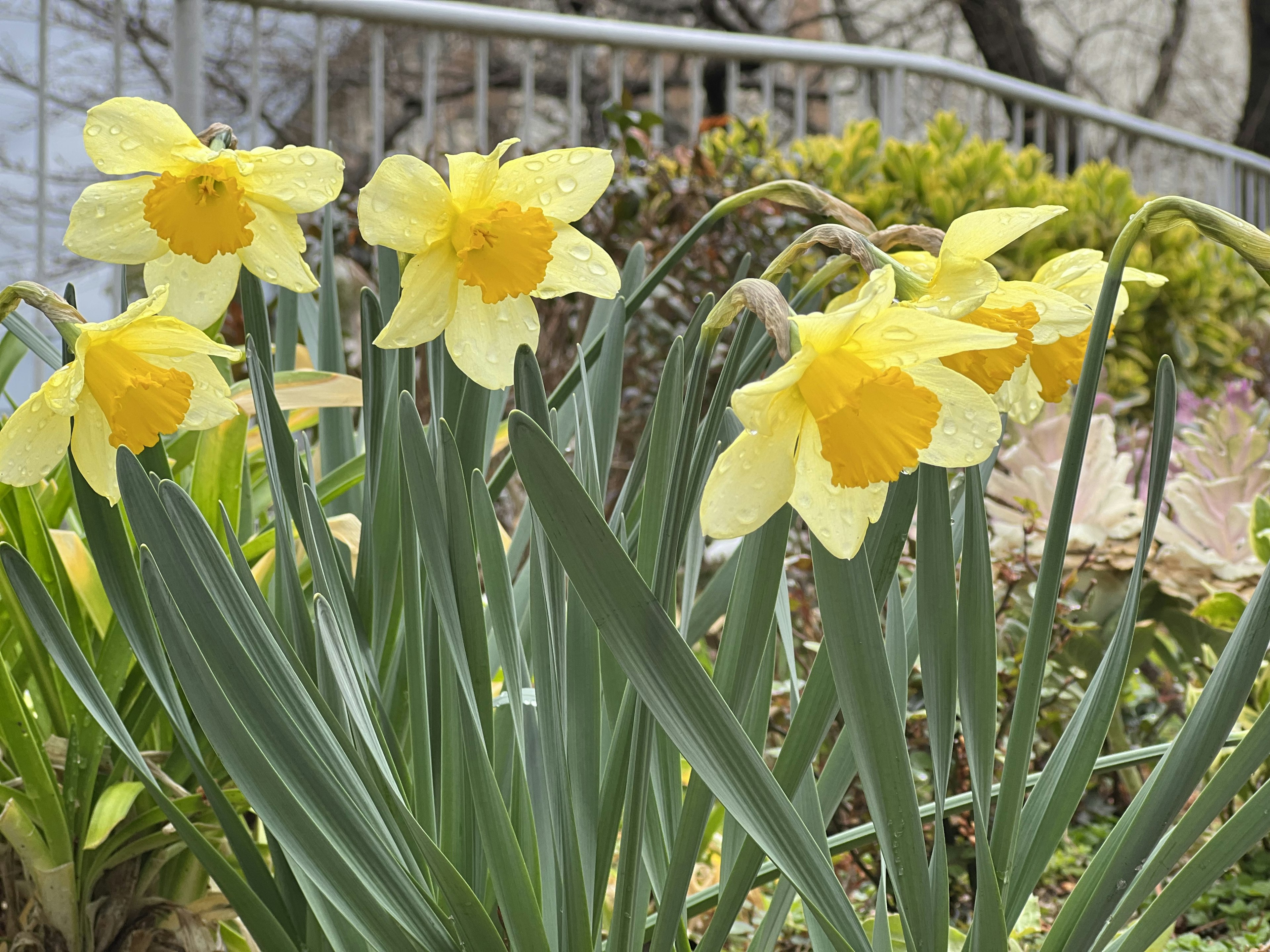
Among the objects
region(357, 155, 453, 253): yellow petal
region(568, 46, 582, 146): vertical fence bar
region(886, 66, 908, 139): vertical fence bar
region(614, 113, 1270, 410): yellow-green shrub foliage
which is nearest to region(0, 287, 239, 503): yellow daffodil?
region(357, 155, 453, 253): yellow petal

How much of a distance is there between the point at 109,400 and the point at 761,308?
36cm

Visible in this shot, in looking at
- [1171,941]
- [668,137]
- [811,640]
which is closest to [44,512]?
[811,640]

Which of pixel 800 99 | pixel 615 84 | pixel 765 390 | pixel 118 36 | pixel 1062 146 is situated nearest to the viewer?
pixel 765 390

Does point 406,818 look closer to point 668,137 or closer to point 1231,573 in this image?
point 1231,573

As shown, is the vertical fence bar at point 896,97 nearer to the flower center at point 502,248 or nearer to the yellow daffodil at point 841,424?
the flower center at point 502,248

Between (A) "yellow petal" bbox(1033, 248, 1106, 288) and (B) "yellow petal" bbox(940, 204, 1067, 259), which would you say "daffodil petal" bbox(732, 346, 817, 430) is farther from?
(A) "yellow petal" bbox(1033, 248, 1106, 288)

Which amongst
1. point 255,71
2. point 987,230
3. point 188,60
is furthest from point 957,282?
point 255,71

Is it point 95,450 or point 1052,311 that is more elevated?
point 1052,311

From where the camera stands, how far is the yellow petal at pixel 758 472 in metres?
0.45

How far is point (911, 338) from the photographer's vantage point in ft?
1.48

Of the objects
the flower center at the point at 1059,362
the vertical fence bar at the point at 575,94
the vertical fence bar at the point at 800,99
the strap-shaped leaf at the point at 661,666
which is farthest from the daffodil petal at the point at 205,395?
the vertical fence bar at the point at 800,99

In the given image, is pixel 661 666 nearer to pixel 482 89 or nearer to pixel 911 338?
pixel 911 338

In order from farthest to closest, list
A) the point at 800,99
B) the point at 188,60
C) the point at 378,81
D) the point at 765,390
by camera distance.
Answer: the point at 800,99 → the point at 378,81 → the point at 188,60 → the point at 765,390

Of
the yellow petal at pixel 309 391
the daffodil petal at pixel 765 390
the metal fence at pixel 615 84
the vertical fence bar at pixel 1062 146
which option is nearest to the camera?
the daffodil petal at pixel 765 390
